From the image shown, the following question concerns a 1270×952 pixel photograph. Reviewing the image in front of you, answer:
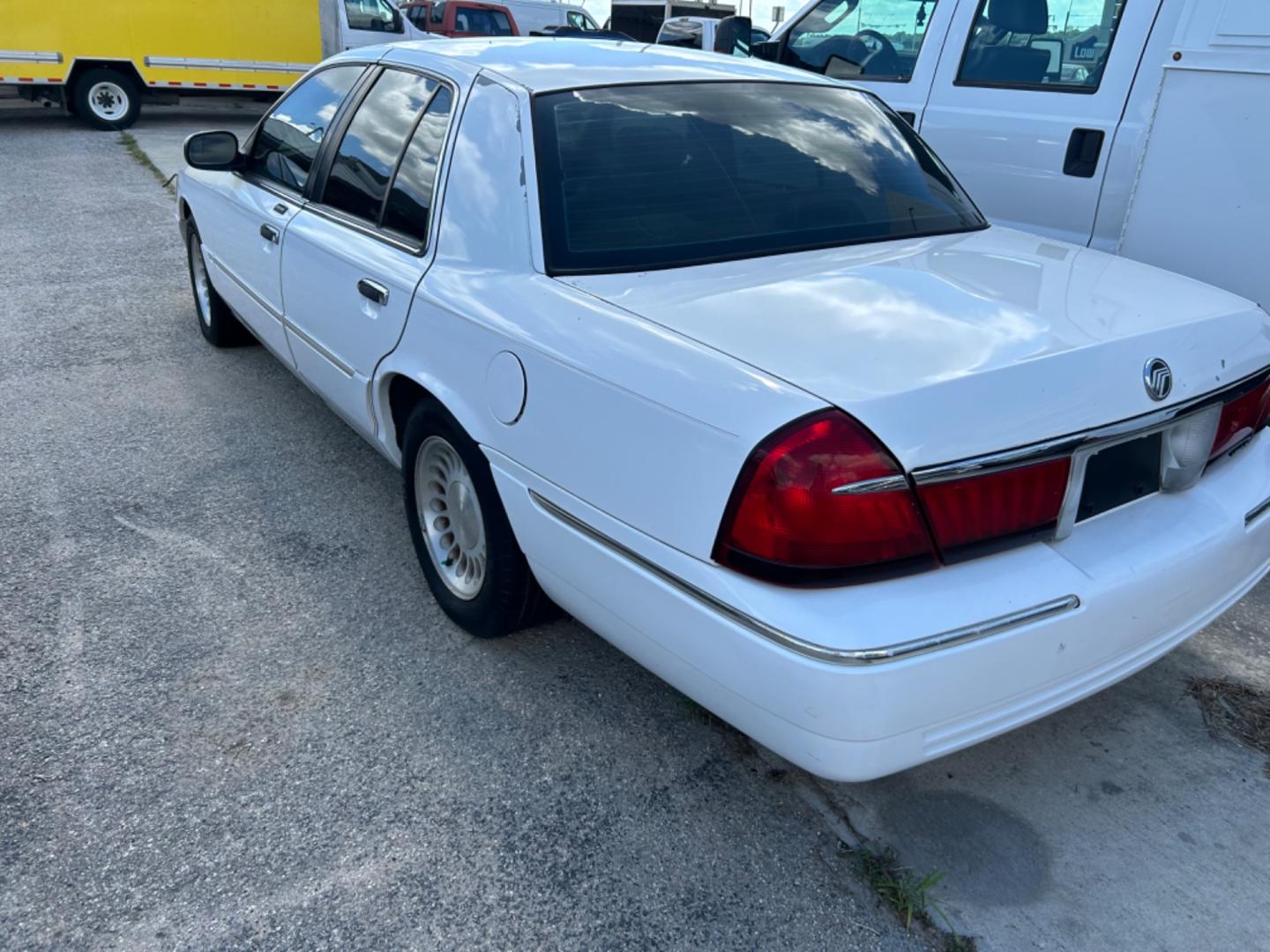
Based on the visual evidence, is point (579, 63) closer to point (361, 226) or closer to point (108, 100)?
point (361, 226)

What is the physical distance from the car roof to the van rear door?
5.59 feet

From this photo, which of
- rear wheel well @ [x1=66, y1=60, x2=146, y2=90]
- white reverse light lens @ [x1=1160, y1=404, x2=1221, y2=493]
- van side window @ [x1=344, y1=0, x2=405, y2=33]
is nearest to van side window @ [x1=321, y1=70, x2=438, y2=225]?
white reverse light lens @ [x1=1160, y1=404, x2=1221, y2=493]

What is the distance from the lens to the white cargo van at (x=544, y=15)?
19.7 m

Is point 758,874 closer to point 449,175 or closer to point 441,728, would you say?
point 441,728

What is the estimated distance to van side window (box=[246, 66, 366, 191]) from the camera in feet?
12.5

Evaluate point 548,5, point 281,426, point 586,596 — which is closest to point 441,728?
point 586,596

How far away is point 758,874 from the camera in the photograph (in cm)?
226

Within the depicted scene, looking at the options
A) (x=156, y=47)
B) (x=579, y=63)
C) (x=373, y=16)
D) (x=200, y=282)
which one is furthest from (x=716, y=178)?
(x=373, y=16)

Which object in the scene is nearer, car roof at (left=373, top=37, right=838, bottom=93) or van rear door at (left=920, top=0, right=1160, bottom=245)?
car roof at (left=373, top=37, right=838, bottom=93)

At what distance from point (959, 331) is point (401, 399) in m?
1.71

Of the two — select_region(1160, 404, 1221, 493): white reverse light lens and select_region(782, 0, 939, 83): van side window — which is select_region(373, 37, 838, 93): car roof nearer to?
select_region(1160, 404, 1221, 493): white reverse light lens

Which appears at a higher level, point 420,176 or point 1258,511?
point 420,176

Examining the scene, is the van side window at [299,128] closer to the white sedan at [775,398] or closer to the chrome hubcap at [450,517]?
the white sedan at [775,398]

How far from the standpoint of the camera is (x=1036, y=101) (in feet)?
15.5
